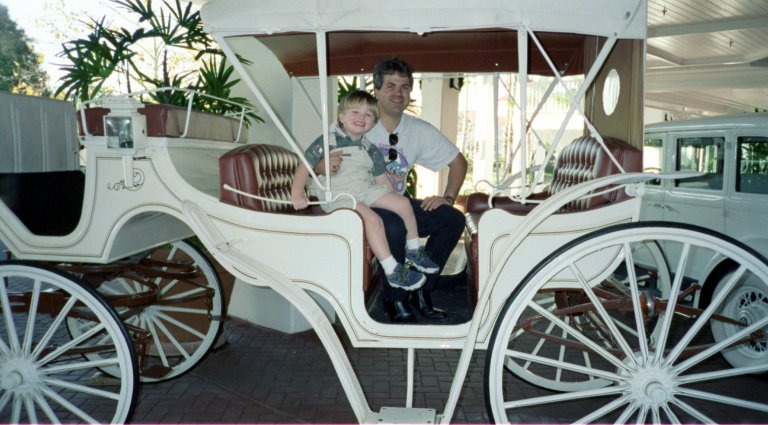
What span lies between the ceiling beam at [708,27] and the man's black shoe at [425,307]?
345 inches

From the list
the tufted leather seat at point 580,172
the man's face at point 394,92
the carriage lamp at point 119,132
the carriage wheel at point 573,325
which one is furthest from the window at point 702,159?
the carriage lamp at point 119,132

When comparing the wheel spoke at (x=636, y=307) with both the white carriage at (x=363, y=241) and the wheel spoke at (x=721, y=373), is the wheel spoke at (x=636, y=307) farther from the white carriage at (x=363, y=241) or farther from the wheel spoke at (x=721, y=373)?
the wheel spoke at (x=721, y=373)

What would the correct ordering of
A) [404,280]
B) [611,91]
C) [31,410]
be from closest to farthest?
1. [31,410]
2. [404,280]
3. [611,91]

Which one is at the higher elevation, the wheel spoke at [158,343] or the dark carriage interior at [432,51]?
the dark carriage interior at [432,51]

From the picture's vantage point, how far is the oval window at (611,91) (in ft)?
9.61

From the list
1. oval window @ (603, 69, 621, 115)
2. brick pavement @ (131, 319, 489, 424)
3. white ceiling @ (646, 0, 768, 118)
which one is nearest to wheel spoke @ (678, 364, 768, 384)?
brick pavement @ (131, 319, 489, 424)

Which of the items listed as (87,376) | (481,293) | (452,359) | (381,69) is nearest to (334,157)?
(381,69)

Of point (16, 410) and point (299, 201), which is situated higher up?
point (299, 201)

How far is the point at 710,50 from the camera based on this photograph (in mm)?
11922

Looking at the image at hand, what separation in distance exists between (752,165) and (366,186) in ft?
10.2

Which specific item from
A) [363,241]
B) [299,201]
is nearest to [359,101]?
[299,201]

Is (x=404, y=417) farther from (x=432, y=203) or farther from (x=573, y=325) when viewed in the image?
(x=573, y=325)

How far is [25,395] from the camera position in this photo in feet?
7.92

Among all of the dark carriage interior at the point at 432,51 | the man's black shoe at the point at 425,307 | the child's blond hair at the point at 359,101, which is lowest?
the man's black shoe at the point at 425,307
